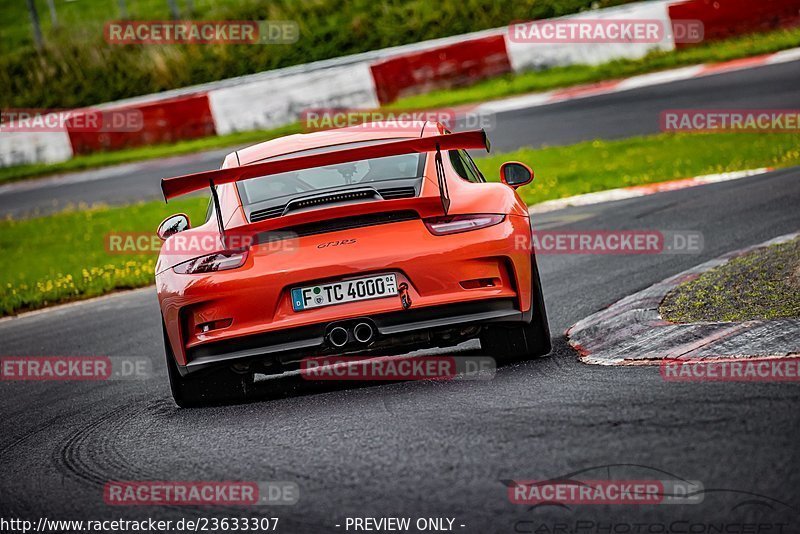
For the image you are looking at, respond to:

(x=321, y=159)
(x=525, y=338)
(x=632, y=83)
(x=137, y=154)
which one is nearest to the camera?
(x=321, y=159)

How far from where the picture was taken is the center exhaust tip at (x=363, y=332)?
5.56 meters

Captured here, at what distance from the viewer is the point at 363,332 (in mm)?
5578

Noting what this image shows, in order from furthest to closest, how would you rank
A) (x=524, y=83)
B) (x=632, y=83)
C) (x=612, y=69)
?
1. (x=524, y=83)
2. (x=612, y=69)
3. (x=632, y=83)

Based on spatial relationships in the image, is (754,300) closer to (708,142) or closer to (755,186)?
(755,186)

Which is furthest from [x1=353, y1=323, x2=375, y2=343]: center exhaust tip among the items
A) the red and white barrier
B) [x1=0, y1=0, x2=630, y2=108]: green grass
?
[x1=0, y1=0, x2=630, y2=108]: green grass

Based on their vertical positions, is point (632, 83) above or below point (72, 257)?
below

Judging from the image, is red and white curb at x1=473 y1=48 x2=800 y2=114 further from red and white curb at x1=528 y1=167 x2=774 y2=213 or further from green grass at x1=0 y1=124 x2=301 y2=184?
red and white curb at x1=528 y1=167 x2=774 y2=213

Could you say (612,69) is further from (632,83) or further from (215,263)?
(215,263)

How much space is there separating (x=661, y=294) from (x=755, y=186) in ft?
17.0

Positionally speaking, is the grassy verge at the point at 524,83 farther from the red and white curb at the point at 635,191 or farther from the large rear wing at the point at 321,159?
the large rear wing at the point at 321,159

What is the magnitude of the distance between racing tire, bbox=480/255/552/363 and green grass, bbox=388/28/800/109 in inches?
579

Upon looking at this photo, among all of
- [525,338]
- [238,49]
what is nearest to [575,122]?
[238,49]

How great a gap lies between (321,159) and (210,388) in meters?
1.39

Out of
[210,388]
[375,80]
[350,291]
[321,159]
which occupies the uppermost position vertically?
[321,159]
